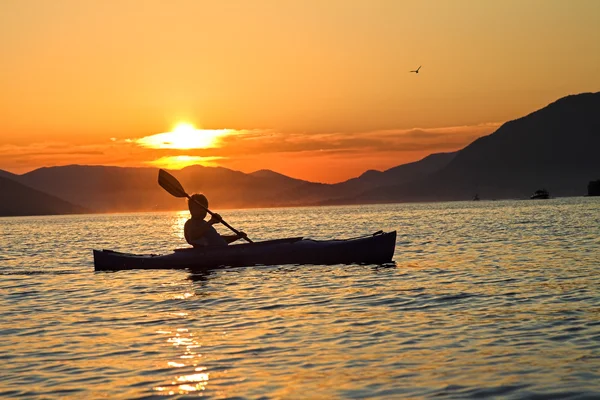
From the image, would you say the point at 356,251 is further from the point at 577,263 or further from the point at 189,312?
the point at 189,312

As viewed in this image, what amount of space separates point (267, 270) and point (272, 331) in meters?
12.0

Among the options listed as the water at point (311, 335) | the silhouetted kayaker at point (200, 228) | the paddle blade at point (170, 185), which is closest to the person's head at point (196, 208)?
the silhouetted kayaker at point (200, 228)

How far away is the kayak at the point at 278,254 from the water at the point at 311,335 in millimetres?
1209

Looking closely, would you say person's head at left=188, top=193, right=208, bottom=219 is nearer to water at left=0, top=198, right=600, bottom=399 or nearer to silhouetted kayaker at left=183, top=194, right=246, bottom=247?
silhouetted kayaker at left=183, top=194, right=246, bottom=247

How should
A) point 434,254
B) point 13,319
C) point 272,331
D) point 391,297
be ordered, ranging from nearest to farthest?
point 272,331 → point 13,319 → point 391,297 → point 434,254

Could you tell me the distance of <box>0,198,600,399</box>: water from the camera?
995 centimetres

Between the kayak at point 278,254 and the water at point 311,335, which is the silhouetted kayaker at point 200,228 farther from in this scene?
the water at point 311,335

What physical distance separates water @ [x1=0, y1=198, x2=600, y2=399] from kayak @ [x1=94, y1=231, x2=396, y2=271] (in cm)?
121

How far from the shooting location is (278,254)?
2634cm

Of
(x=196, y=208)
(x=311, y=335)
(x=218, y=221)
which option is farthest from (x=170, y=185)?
(x=311, y=335)

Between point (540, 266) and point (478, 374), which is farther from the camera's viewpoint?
point (540, 266)

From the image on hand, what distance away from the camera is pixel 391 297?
1819cm

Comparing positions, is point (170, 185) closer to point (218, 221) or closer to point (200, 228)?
point (200, 228)

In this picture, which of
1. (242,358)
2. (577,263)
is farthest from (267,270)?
(242,358)
